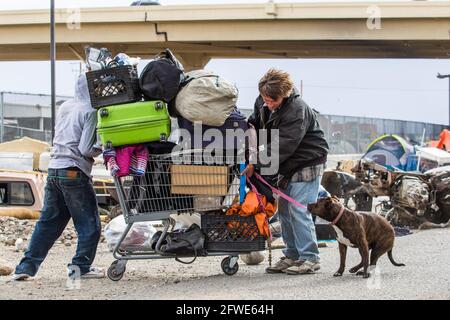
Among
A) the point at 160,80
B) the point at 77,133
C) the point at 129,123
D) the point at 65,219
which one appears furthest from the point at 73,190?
the point at 160,80

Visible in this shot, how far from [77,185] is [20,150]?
14.9m

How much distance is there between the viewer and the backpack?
332 inches

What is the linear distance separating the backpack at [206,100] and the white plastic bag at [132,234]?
1.66 m

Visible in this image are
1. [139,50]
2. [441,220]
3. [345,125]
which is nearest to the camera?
[441,220]

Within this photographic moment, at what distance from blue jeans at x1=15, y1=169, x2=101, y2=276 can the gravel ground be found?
9.4 inches

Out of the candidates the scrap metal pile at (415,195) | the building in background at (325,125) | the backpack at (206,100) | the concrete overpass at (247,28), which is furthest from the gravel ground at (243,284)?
the concrete overpass at (247,28)

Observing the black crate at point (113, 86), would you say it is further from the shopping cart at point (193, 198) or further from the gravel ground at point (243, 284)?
the gravel ground at point (243, 284)

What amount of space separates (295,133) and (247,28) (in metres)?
41.7

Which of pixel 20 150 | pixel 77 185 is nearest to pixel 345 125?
pixel 20 150

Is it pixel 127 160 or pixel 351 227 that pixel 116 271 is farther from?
pixel 351 227

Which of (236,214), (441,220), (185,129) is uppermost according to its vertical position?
(185,129)

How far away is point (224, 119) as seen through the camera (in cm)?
853

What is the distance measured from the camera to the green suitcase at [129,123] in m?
8.38

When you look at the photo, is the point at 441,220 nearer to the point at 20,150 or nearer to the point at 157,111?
the point at 157,111
